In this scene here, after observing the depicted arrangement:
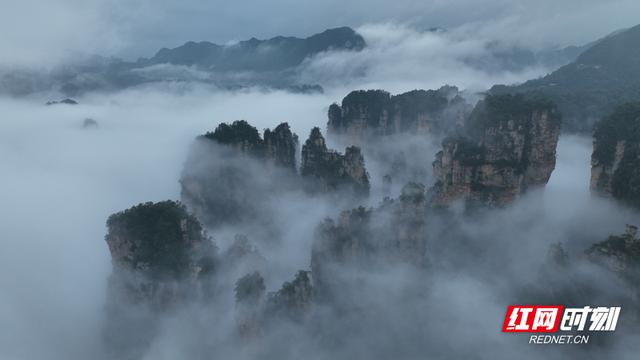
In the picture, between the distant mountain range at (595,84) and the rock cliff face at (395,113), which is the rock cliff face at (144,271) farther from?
the distant mountain range at (595,84)

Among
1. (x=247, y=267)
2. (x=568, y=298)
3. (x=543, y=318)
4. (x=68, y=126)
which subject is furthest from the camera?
(x=68, y=126)

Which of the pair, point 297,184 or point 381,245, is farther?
point 297,184

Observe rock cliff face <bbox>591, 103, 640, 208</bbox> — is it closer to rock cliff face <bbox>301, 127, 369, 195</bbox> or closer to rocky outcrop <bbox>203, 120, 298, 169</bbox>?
rock cliff face <bbox>301, 127, 369, 195</bbox>

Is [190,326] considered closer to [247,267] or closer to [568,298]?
[247,267]

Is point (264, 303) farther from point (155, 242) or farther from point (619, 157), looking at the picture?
point (619, 157)

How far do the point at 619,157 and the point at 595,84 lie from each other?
108 metres

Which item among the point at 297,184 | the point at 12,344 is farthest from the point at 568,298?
the point at 12,344

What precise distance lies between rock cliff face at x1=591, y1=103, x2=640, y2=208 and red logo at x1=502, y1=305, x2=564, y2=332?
2020 cm

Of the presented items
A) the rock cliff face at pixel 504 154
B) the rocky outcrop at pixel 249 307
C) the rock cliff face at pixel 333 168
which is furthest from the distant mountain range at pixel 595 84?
the rocky outcrop at pixel 249 307

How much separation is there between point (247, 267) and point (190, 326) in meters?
9.15

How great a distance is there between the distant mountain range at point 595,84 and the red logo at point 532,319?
250 feet

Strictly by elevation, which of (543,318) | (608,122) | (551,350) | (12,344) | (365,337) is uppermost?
(608,122)

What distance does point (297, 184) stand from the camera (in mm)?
87062

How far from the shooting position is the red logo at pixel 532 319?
42750 millimetres
